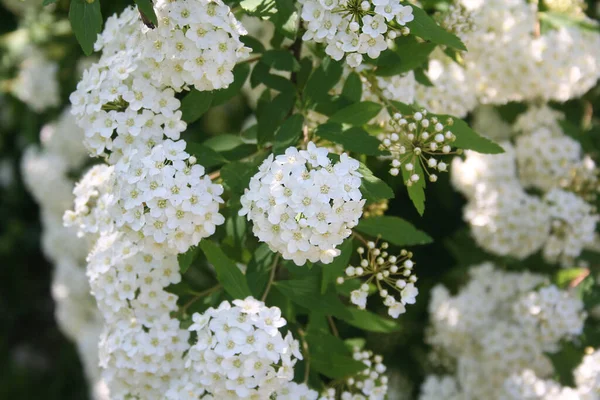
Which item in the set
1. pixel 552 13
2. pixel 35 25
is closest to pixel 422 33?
pixel 552 13

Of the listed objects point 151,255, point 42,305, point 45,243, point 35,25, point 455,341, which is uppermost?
point 151,255

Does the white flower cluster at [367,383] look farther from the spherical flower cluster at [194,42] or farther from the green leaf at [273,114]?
the spherical flower cluster at [194,42]

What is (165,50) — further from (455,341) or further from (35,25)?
(35,25)

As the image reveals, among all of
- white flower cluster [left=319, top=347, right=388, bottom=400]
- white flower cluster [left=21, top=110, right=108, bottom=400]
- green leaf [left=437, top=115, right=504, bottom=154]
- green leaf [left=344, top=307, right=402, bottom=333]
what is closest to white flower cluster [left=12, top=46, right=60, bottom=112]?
white flower cluster [left=21, top=110, right=108, bottom=400]

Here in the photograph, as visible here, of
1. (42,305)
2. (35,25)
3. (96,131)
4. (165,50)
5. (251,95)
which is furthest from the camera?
(42,305)

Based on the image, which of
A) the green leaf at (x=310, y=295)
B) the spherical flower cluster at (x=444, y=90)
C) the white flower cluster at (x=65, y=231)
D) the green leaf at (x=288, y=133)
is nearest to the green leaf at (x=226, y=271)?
the green leaf at (x=310, y=295)

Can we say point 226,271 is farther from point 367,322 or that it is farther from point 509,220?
point 509,220

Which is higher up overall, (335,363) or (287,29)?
(287,29)
